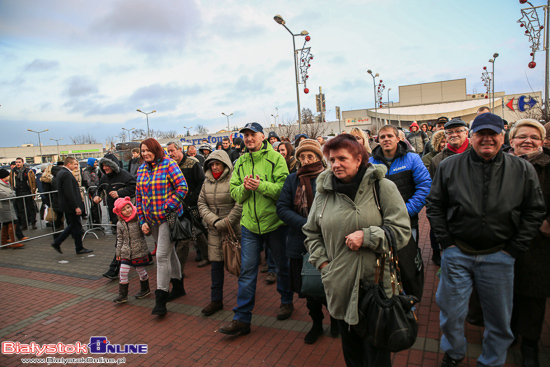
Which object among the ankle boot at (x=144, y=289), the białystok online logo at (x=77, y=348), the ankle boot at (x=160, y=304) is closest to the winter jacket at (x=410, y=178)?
the ankle boot at (x=160, y=304)

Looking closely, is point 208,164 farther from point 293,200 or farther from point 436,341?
point 436,341

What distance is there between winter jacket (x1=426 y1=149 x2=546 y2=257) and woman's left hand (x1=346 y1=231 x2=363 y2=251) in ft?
2.88

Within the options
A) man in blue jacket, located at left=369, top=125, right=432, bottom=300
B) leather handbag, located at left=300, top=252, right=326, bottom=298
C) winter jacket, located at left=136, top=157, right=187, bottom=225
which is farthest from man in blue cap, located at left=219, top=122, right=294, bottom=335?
man in blue jacket, located at left=369, top=125, right=432, bottom=300

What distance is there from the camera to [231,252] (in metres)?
4.40

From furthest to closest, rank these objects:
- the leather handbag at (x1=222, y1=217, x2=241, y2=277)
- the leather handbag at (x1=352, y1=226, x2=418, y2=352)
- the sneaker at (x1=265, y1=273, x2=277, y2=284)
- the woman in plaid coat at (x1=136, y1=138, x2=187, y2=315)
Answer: the sneaker at (x1=265, y1=273, x2=277, y2=284), the woman in plaid coat at (x1=136, y1=138, x2=187, y2=315), the leather handbag at (x1=222, y1=217, x2=241, y2=277), the leather handbag at (x1=352, y1=226, x2=418, y2=352)

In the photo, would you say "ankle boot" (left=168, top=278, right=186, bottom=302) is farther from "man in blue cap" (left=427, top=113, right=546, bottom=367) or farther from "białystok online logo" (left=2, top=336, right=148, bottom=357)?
"man in blue cap" (left=427, top=113, right=546, bottom=367)

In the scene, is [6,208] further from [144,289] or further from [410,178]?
[410,178]

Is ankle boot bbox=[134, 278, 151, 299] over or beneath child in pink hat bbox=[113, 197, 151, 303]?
beneath

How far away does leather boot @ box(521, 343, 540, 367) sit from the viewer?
2.97m

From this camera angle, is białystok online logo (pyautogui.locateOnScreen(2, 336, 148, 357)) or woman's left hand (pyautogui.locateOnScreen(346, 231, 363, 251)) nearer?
woman's left hand (pyautogui.locateOnScreen(346, 231, 363, 251))

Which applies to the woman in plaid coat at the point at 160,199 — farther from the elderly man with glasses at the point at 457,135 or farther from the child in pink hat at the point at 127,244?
the elderly man with glasses at the point at 457,135

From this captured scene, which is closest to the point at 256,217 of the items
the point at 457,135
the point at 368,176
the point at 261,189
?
A: the point at 261,189

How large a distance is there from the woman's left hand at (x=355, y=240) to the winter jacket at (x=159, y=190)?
296 centimetres

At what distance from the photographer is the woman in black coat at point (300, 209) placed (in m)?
3.66
